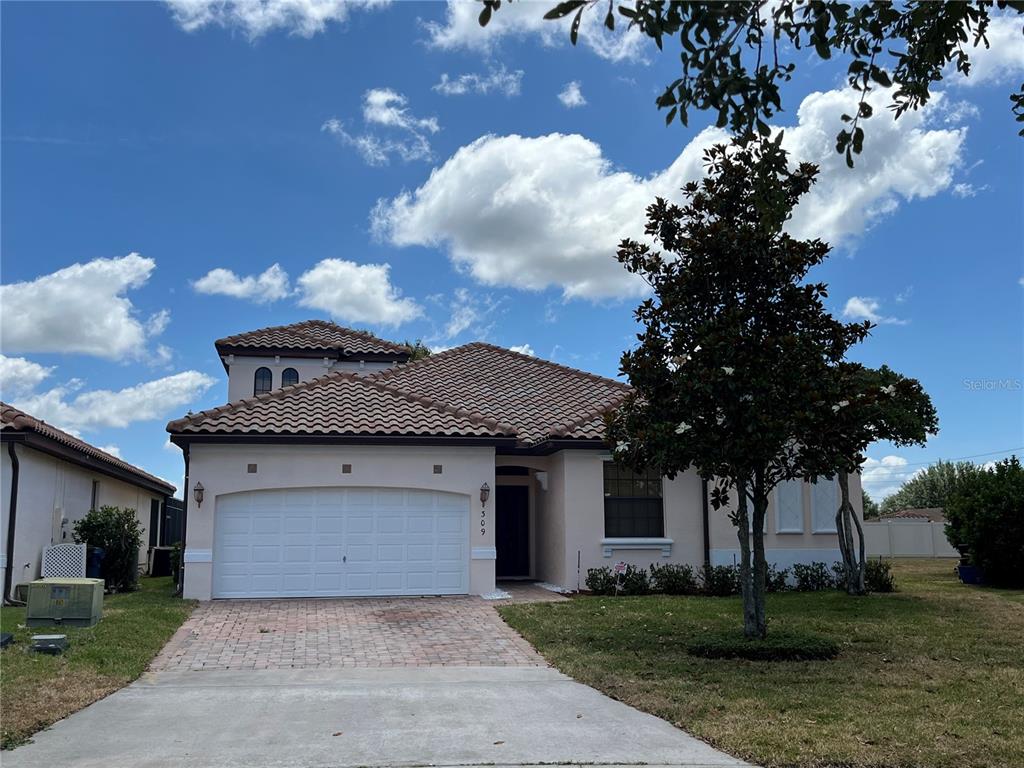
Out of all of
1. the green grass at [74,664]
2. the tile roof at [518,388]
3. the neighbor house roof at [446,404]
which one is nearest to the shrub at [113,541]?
the green grass at [74,664]

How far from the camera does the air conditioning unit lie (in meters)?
12.1

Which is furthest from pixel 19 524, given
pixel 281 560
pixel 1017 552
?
pixel 1017 552

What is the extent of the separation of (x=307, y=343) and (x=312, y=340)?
0.40 meters

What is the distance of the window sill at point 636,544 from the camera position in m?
18.1

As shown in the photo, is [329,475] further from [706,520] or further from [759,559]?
[759,559]

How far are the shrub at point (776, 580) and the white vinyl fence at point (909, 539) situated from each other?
20128 mm

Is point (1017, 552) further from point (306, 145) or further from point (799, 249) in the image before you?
point (306, 145)

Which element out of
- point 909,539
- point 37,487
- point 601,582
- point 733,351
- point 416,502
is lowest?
point 601,582

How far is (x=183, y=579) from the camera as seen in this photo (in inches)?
650

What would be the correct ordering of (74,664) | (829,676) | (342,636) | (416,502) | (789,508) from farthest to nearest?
(789,508) < (416,502) < (342,636) < (74,664) < (829,676)

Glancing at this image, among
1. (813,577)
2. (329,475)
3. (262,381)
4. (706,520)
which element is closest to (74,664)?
(329,475)

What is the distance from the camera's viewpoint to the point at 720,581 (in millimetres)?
18047

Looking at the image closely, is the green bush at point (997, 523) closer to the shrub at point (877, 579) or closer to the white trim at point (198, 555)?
the shrub at point (877, 579)

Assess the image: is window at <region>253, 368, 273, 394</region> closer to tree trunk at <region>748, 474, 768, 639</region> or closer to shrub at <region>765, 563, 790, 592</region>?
shrub at <region>765, 563, 790, 592</region>
